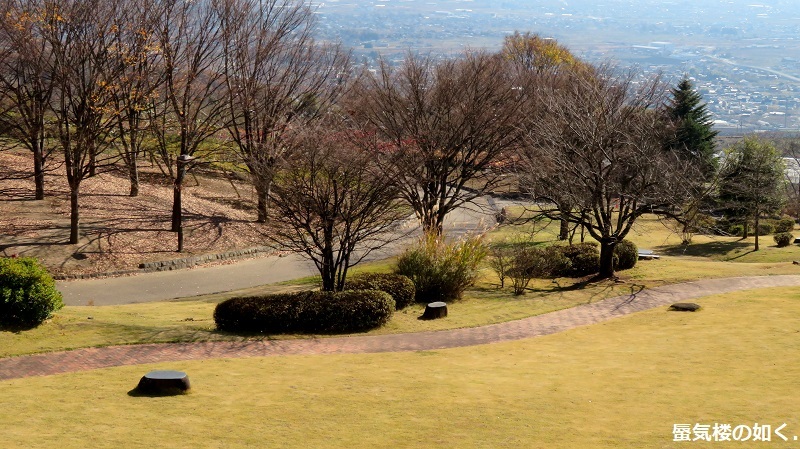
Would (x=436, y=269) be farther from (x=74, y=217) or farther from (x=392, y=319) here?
(x=74, y=217)

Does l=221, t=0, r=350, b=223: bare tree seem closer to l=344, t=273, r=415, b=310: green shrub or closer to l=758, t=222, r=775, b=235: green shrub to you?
l=344, t=273, r=415, b=310: green shrub

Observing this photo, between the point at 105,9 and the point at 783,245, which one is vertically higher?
the point at 105,9

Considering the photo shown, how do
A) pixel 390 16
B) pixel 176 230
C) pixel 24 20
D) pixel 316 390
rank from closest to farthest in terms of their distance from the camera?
pixel 316 390 → pixel 24 20 → pixel 176 230 → pixel 390 16

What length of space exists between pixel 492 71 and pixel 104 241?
54.8ft

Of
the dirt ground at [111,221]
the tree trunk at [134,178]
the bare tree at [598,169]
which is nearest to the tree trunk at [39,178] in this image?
the dirt ground at [111,221]

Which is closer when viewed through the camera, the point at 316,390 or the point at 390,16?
the point at 316,390

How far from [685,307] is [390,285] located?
25.0 feet

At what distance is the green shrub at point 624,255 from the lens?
91.2 ft

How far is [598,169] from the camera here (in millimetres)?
25688

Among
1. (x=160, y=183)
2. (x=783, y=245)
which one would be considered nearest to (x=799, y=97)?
(x=783, y=245)

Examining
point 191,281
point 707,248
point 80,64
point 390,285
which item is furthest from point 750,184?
point 80,64

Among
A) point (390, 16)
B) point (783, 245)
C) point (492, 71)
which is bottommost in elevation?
point (783, 245)

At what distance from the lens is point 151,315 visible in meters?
19.9

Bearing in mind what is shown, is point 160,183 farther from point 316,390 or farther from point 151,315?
point 316,390
